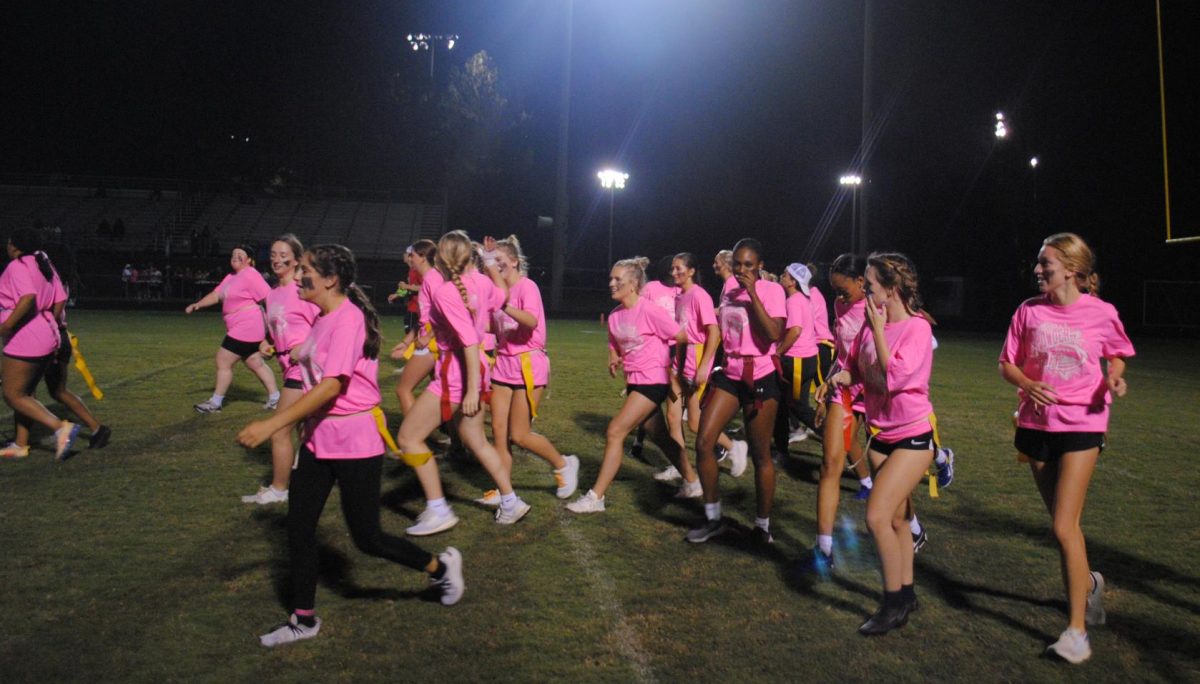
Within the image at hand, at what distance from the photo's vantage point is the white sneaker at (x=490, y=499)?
721cm

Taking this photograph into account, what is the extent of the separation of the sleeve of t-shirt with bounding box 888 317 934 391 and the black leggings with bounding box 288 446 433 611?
2.64 m

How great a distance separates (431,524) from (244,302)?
5.45 m

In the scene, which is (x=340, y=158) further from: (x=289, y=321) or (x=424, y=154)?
(x=289, y=321)

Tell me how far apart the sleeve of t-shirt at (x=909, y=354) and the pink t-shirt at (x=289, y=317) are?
4.32 m

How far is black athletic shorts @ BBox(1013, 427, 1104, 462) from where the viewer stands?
14.9 ft

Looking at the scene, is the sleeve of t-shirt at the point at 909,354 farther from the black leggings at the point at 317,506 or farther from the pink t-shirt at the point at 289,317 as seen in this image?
the pink t-shirt at the point at 289,317

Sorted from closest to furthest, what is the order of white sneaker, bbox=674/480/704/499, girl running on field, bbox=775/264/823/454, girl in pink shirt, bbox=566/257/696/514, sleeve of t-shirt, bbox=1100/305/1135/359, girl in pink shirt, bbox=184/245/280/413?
1. sleeve of t-shirt, bbox=1100/305/1135/359
2. girl in pink shirt, bbox=566/257/696/514
3. girl running on field, bbox=775/264/823/454
4. white sneaker, bbox=674/480/704/499
5. girl in pink shirt, bbox=184/245/280/413

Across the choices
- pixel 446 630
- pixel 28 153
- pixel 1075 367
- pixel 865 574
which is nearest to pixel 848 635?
pixel 865 574

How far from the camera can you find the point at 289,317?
7.14 metres

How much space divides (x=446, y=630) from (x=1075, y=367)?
3445 mm

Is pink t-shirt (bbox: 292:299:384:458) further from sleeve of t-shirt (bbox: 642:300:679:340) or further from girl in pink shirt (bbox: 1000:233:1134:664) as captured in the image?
girl in pink shirt (bbox: 1000:233:1134:664)

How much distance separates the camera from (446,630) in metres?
4.67

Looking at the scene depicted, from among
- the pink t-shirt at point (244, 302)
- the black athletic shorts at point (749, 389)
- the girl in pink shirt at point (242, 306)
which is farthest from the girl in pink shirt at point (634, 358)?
the pink t-shirt at point (244, 302)

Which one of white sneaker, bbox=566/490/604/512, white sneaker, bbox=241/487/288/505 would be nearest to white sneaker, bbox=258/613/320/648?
white sneaker, bbox=241/487/288/505
